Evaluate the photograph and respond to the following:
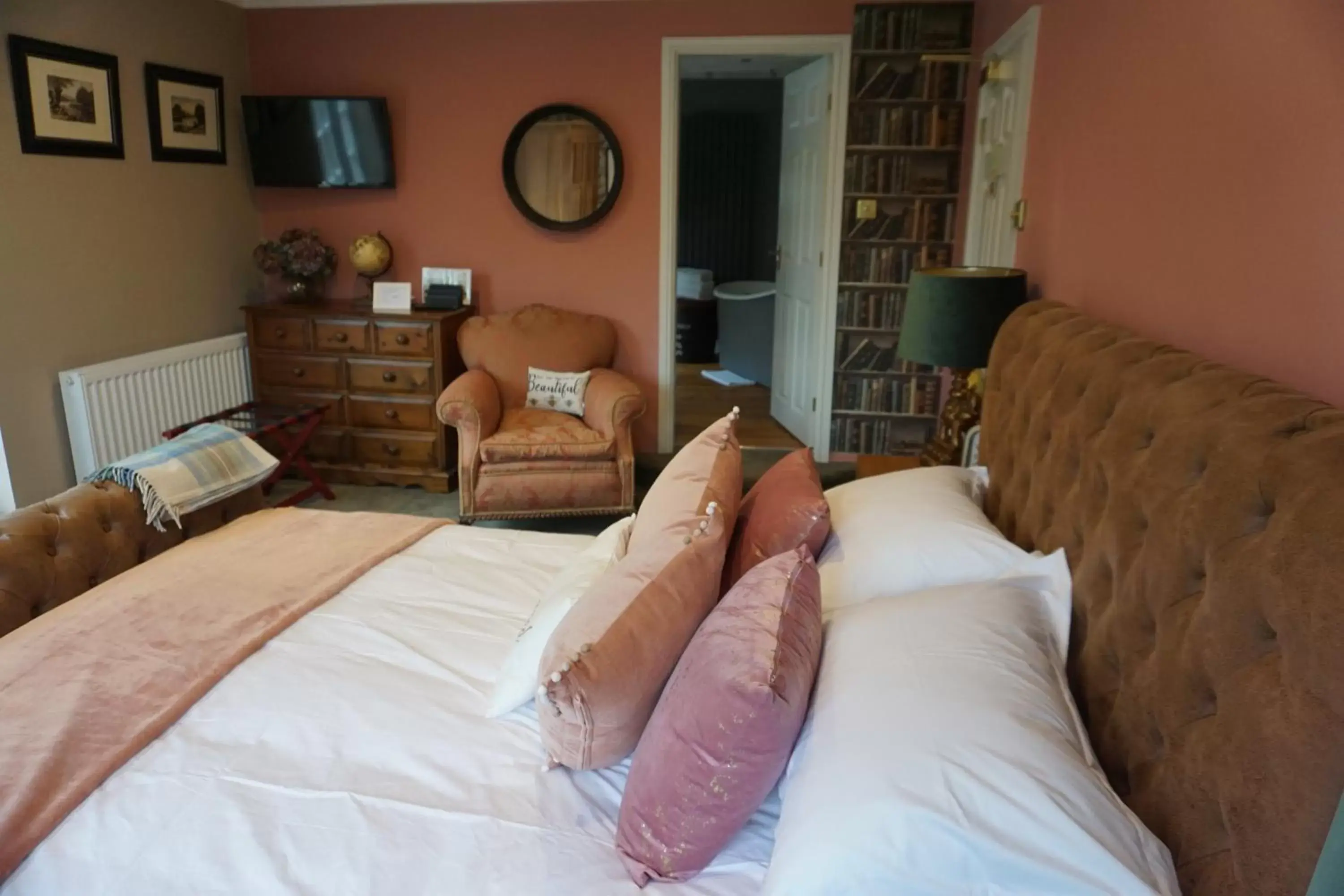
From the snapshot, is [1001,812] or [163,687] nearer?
[1001,812]

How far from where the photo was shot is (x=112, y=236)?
12.4 feet

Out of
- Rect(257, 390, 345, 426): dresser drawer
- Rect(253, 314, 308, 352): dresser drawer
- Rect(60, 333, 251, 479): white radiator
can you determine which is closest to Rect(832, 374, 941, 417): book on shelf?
Rect(257, 390, 345, 426): dresser drawer

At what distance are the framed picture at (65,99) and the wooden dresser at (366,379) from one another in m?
1.01

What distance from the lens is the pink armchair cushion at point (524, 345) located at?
4.32 meters

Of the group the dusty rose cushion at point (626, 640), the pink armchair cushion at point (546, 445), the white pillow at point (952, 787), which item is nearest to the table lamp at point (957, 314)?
the dusty rose cushion at point (626, 640)

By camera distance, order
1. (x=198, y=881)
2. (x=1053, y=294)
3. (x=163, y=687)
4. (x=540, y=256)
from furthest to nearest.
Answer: (x=540, y=256) < (x=1053, y=294) < (x=163, y=687) < (x=198, y=881)

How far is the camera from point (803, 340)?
5.02 m

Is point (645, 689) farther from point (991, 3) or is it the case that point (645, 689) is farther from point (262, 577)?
point (991, 3)

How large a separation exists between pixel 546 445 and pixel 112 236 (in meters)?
2.07

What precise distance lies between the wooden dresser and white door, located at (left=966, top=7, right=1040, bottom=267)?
8.19 ft

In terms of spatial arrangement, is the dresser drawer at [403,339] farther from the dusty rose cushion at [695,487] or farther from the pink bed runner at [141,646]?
the dusty rose cushion at [695,487]

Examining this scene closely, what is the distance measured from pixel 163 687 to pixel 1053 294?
2.30 metres

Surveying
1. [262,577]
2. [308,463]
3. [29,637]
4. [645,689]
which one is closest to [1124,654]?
[645,689]

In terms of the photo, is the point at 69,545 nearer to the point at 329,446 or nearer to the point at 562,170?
the point at 329,446
